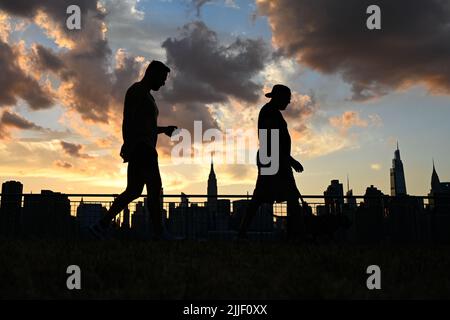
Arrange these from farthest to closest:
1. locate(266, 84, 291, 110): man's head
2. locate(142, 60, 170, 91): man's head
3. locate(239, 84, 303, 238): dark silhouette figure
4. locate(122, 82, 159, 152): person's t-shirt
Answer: locate(266, 84, 291, 110): man's head
locate(239, 84, 303, 238): dark silhouette figure
locate(142, 60, 170, 91): man's head
locate(122, 82, 159, 152): person's t-shirt

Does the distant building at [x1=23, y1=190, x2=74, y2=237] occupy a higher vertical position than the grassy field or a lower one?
higher

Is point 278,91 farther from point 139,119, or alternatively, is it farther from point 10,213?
point 10,213

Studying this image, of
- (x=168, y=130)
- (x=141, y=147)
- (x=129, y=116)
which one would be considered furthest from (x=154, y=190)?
(x=129, y=116)

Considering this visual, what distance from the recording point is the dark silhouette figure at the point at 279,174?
315 inches

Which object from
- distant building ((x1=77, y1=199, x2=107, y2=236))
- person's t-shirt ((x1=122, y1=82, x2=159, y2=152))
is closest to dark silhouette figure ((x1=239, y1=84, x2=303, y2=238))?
person's t-shirt ((x1=122, y1=82, x2=159, y2=152))

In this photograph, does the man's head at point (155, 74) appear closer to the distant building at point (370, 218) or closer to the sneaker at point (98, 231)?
the sneaker at point (98, 231)

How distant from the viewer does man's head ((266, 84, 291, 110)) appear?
26.6ft

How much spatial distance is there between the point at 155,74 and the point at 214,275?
3979 millimetres

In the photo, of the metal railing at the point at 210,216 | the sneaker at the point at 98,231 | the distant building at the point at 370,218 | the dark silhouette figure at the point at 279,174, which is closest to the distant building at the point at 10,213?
the metal railing at the point at 210,216

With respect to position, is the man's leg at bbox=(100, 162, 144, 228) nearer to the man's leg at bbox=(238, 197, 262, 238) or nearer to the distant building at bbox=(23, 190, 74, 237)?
the man's leg at bbox=(238, 197, 262, 238)

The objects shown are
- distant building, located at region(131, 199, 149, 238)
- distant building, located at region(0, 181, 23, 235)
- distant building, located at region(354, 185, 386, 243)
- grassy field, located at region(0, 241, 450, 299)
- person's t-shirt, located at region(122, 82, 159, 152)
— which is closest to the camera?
grassy field, located at region(0, 241, 450, 299)

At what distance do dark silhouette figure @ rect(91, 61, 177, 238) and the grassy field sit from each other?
1.18 metres

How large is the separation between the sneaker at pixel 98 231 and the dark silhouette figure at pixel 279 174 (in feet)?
6.85
